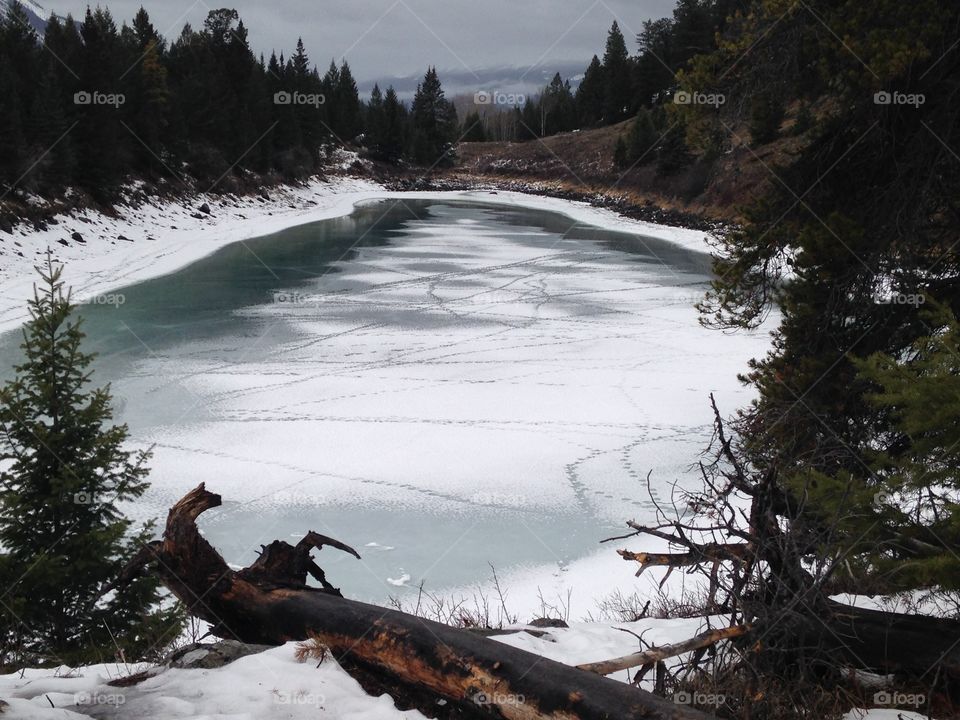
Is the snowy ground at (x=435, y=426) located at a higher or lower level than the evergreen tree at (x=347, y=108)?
lower

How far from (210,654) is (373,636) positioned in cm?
80

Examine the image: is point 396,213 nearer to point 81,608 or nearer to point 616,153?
point 616,153

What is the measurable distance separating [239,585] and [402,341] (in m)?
11.8

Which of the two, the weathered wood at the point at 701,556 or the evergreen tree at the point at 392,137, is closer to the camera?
the weathered wood at the point at 701,556

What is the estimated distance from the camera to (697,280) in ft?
80.1

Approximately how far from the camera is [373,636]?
3660 mm

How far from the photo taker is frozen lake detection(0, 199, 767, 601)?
8.32 metres

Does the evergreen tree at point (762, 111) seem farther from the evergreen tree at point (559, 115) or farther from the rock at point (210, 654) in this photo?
the evergreen tree at point (559, 115)

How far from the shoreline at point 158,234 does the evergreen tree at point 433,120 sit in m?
28.2

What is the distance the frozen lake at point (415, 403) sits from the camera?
→ 27.3ft

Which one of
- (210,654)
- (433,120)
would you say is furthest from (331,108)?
(210,654)

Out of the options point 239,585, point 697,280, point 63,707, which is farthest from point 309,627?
point 697,280

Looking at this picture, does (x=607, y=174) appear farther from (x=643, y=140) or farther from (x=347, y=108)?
(x=347, y=108)

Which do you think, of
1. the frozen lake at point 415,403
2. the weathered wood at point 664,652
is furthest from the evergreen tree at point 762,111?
the weathered wood at point 664,652
